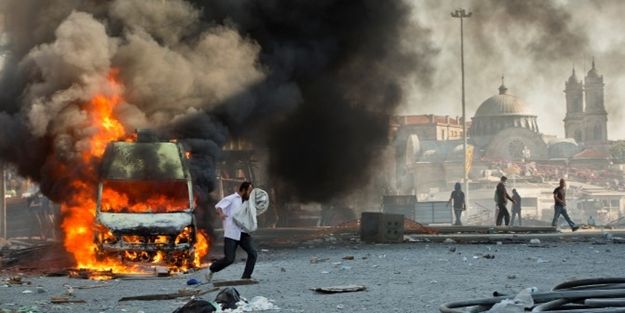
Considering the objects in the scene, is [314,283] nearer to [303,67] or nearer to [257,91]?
[257,91]

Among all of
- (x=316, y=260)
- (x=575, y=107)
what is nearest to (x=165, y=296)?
(x=316, y=260)

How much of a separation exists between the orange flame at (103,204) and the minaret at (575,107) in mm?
138456

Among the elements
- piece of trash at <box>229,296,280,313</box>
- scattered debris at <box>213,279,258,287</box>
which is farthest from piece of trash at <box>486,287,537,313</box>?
scattered debris at <box>213,279,258,287</box>

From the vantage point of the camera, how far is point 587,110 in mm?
155875

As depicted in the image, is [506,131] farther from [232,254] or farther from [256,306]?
[256,306]

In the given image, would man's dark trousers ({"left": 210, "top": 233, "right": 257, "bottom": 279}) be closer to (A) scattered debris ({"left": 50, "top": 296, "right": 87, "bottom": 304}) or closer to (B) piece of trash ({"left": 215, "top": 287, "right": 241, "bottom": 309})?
(A) scattered debris ({"left": 50, "top": 296, "right": 87, "bottom": 304})

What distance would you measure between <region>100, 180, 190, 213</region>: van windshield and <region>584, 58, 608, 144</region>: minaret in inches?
5536

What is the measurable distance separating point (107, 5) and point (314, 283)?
45.6 ft

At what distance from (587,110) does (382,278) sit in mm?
146769

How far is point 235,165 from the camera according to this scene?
36.7 meters

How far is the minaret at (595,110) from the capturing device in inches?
6021

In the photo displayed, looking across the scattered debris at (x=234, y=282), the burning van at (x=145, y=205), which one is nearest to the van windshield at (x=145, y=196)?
the burning van at (x=145, y=205)

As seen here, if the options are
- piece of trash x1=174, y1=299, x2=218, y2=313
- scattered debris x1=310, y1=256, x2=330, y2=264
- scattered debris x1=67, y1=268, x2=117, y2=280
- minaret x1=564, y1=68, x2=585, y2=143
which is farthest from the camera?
minaret x1=564, y1=68, x2=585, y2=143

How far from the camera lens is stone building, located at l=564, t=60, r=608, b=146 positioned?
153500 mm
